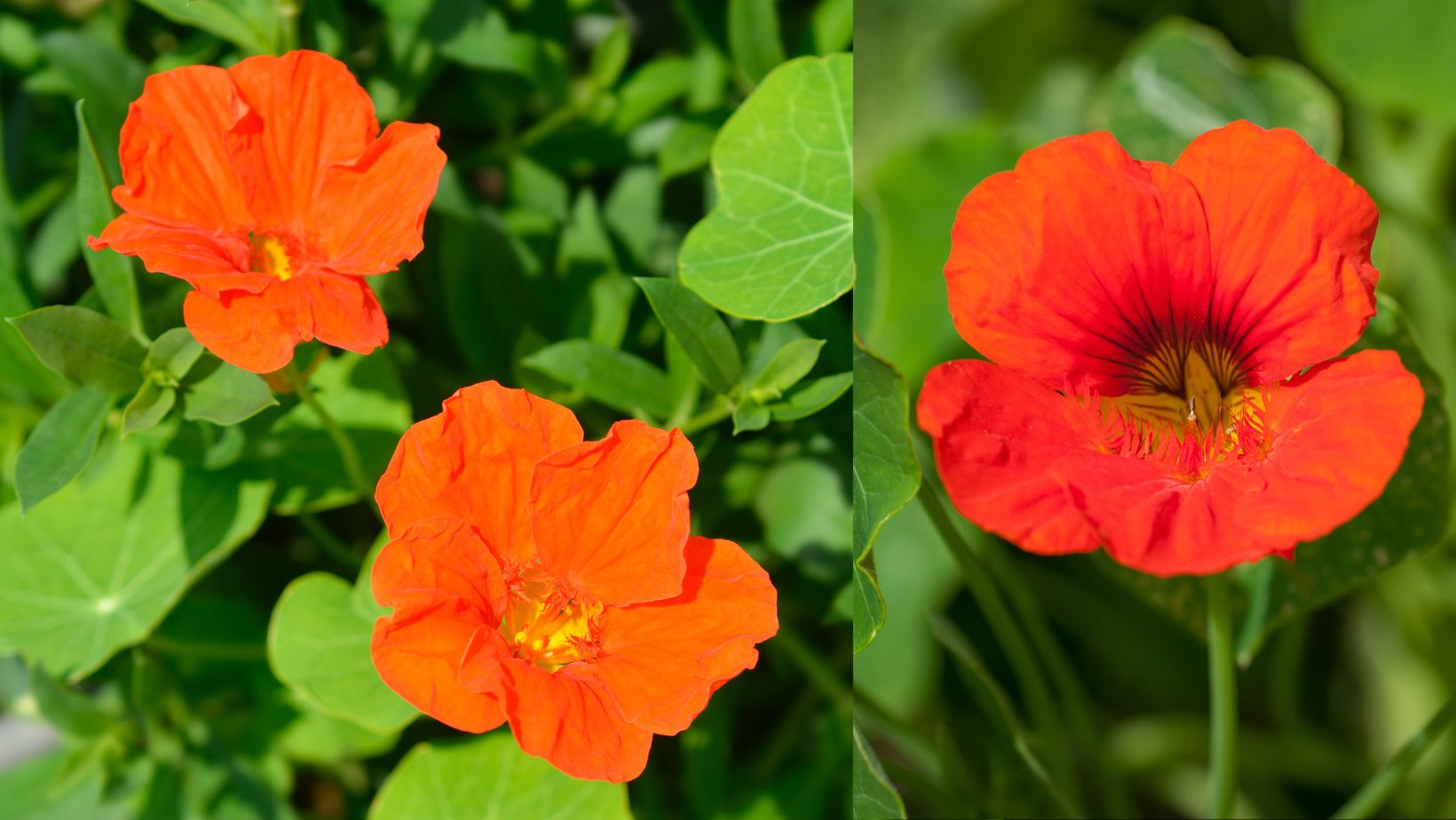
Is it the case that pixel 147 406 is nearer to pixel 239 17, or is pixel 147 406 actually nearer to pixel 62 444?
pixel 62 444

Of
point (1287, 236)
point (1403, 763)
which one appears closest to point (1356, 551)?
point (1403, 763)

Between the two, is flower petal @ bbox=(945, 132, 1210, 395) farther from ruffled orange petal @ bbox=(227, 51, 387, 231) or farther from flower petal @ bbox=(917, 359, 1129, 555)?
ruffled orange petal @ bbox=(227, 51, 387, 231)

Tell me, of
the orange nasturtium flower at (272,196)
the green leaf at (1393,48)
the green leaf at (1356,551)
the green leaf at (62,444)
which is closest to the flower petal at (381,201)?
the orange nasturtium flower at (272,196)

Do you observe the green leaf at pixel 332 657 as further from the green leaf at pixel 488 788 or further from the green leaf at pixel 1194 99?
the green leaf at pixel 1194 99

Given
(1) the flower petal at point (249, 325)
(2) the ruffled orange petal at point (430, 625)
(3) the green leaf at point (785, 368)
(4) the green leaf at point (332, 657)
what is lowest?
(4) the green leaf at point (332, 657)

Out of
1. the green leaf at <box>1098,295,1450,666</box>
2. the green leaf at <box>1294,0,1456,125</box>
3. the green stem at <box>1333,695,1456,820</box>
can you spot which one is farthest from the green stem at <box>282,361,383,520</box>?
the green leaf at <box>1294,0,1456,125</box>
